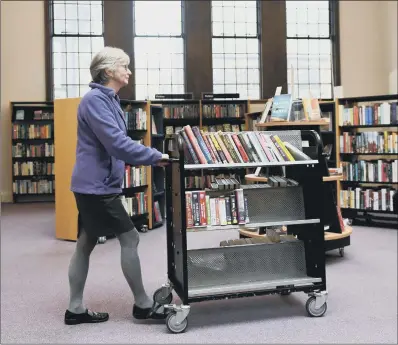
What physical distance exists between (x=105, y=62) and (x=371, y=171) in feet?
15.4

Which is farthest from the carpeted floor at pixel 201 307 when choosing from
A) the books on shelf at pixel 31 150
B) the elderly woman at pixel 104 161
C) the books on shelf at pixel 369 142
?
the books on shelf at pixel 31 150

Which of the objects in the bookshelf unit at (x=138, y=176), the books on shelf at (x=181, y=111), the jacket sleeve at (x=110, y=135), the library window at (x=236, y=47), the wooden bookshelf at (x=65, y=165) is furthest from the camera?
the library window at (x=236, y=47)

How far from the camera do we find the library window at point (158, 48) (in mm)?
9930

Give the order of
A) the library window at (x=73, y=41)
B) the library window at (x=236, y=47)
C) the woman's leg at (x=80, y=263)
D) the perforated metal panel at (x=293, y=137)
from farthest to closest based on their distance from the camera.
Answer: the library window at (x=236, y=47) → the library window at (x=73, y=41) → the perforated metal panel at (x=293, y=137) → the woman's leg at (x=80, y=263)

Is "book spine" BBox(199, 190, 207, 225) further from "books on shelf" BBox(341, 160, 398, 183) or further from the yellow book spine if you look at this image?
"books on shelf" BBox(341, 160, 398, 183)

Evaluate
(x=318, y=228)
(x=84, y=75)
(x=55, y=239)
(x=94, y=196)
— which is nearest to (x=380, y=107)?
(x=318, y=228)

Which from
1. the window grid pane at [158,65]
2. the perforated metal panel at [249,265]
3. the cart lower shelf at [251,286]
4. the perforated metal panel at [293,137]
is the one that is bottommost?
the cart lower shelf at [251,286]

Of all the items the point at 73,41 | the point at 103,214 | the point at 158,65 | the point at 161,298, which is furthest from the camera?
the point at 158,65

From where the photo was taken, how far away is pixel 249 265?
3211mm

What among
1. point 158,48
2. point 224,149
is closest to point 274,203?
point 224,149

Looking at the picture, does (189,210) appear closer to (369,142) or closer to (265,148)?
(265,148)

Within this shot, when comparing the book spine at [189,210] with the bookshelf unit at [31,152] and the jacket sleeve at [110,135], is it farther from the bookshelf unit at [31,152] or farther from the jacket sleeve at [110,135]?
the bookshelf unit at [31,152]

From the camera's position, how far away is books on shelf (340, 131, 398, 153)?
6367 millimetres

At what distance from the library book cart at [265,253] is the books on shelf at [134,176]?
270 centimetres
